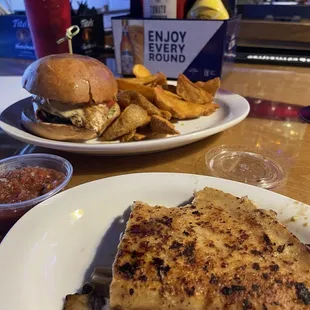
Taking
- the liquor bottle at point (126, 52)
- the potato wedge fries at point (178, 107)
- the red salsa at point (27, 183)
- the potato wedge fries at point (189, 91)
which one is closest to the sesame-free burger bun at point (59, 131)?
the red salsa at point (27, 183)

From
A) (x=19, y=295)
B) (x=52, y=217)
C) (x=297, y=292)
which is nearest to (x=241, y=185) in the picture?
(x=297, y=292)

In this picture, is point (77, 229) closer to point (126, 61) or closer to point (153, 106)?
A: point (153, 106)

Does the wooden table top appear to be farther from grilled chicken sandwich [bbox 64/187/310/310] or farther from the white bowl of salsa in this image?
grilled chicken sandwich [bbox 64/187/310/310]

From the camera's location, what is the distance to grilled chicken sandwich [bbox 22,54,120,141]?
1.41 m

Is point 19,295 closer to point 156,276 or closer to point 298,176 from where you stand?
point 156,276

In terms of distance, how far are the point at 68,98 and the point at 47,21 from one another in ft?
4.09

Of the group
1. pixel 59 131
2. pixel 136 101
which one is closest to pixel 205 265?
pixel 59 131

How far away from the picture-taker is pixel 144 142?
136 centimetres

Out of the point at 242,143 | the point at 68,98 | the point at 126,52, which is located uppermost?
the point at 68,98

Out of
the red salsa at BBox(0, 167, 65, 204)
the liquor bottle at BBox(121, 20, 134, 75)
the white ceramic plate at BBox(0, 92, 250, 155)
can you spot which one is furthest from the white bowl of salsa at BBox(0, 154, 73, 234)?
the liquor bottle at BBox(121, 20, 134, 75)

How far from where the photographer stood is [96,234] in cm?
100

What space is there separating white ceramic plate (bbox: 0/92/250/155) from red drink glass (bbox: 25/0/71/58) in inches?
33.1

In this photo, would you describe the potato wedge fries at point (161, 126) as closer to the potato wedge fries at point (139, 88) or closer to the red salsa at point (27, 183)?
the potato wedge fries at point (139, 88)

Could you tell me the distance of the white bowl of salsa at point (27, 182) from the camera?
1.02 m
